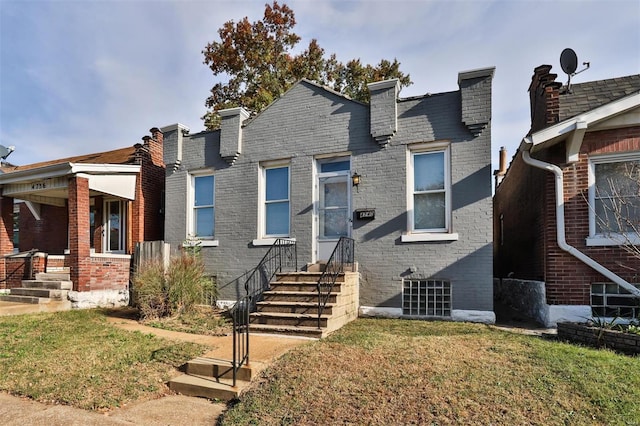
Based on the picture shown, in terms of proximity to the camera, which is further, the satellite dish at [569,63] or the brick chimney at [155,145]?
the brick chimney at [155,145]

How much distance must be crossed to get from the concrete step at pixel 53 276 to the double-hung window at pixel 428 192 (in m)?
9.00

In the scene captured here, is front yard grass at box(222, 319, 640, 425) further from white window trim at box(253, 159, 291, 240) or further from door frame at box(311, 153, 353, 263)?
white window trim at box(253, 159, 291, 240)

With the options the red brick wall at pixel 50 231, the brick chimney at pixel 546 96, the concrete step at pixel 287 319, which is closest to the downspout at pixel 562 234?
the brick chimney at pixel 546 96

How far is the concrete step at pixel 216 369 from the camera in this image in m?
4.90

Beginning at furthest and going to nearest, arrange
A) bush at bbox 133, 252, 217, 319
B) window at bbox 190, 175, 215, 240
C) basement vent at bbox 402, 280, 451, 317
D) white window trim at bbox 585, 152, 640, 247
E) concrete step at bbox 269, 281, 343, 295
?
window at bbox 190, 175, 215, 240 → bush at bbox 133, 252, 217, 319 → basement vent at bbox 402, 280, 451, 317 → concrete step at bbox 269, 281, 343, 295 → white window trim at bbox 585, 152, 640, 247

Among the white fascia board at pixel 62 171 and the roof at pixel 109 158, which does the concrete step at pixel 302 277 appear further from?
the roof at pixel 109 158

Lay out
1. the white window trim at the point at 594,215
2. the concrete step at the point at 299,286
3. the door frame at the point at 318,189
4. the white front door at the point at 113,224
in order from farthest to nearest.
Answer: the white front door at the point at 113,224
the door frame at the point at 318,189
the concrete step at the point at 299,286
the white window trim at the point at 594,215

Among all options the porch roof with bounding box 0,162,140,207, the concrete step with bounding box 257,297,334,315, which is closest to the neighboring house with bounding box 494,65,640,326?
the concrete step with bounding box 257,297,334,315

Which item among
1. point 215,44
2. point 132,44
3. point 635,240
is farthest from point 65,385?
point 215,44

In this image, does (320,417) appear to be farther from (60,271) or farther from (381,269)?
(60,271)

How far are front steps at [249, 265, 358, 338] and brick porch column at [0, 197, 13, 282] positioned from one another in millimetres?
8865

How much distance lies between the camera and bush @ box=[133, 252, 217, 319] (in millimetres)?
8617

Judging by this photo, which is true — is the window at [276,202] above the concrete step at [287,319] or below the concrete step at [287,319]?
above

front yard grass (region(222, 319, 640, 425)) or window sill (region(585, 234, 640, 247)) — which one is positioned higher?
window sill (region(585, 234, 640, 247))
